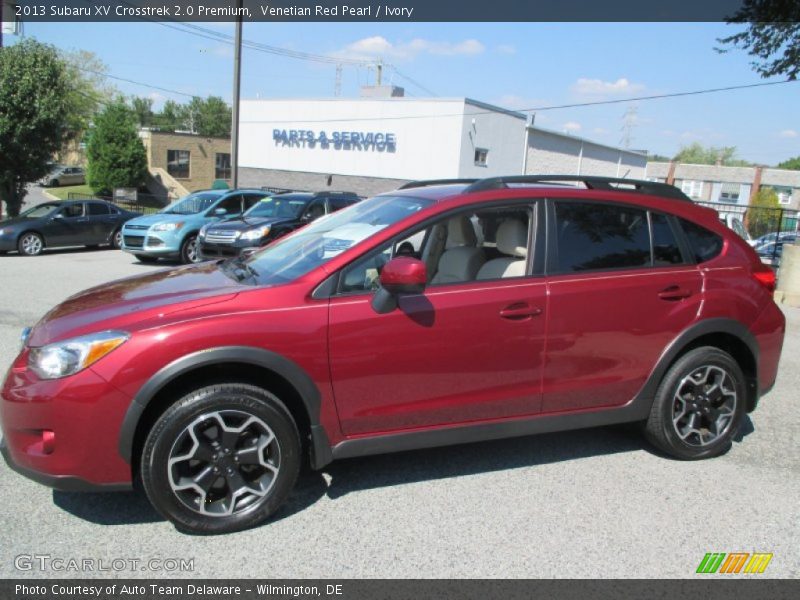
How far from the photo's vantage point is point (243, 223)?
43.3 feet

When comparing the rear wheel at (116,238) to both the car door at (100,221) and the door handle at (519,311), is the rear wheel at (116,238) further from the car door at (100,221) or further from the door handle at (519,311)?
the door handle at (519,311)

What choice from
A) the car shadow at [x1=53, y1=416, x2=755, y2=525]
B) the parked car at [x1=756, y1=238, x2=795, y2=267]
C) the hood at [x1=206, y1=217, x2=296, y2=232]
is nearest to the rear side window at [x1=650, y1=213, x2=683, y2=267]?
the car shadow at [x1=53, y1=416, x2=755, y2=525]

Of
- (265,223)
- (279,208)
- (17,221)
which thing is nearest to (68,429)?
(265,223)

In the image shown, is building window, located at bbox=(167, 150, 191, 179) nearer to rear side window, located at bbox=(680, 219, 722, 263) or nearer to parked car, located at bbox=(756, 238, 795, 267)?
parked car, located at bbox=(756, 238, 795, 267)

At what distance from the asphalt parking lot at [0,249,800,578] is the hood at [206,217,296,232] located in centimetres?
945

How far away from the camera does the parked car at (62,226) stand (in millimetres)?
15805

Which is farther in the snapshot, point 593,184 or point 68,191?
point 68,191

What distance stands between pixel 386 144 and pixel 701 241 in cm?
3322

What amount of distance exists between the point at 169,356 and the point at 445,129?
32746 mm

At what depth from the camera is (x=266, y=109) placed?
4231 cm

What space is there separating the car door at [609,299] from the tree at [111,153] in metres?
40.7

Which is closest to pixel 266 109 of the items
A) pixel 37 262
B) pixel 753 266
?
pixel 37 262

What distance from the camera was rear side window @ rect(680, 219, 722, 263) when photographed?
14.3 ft

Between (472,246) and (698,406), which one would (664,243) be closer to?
(698,406)
